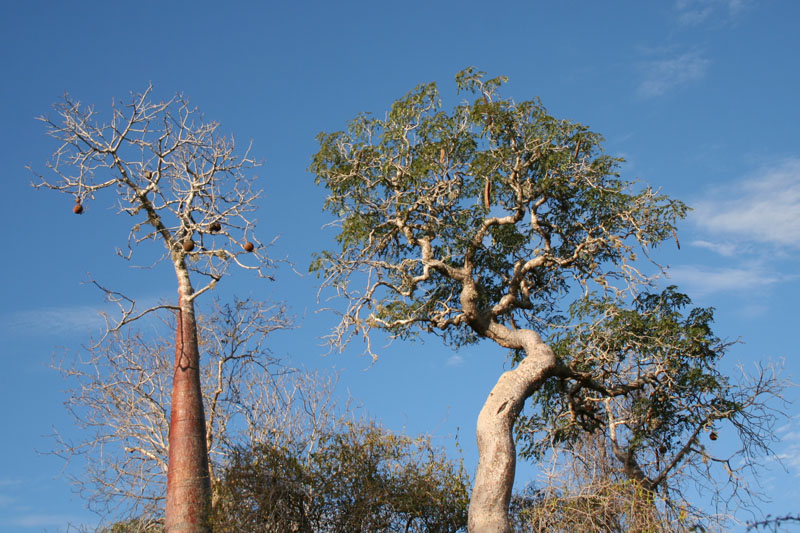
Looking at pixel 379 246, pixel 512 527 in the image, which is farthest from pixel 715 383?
pixel 379 246

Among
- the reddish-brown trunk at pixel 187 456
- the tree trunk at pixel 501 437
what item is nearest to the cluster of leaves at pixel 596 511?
the tree trunk at pixel 501 437

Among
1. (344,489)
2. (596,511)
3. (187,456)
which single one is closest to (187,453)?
(187,456)

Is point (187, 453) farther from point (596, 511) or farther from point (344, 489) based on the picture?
point (596, 511)

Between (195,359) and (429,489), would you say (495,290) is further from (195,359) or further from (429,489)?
(195,359)

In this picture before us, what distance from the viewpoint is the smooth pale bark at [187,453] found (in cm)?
986

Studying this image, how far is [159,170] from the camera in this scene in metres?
11.7

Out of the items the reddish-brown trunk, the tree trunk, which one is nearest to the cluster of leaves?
the tree trunk

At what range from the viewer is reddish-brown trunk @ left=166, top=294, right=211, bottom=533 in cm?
986

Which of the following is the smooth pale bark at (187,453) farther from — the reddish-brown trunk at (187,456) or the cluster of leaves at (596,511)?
the cluster of leaves at (596,511)

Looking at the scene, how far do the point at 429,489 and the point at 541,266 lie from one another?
175 inches

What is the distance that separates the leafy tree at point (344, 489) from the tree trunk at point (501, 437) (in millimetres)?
1201

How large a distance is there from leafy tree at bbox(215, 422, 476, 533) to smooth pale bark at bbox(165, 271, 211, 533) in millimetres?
609

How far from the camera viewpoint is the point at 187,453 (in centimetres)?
1009

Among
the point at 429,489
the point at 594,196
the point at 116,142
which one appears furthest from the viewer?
the point at 594,196
